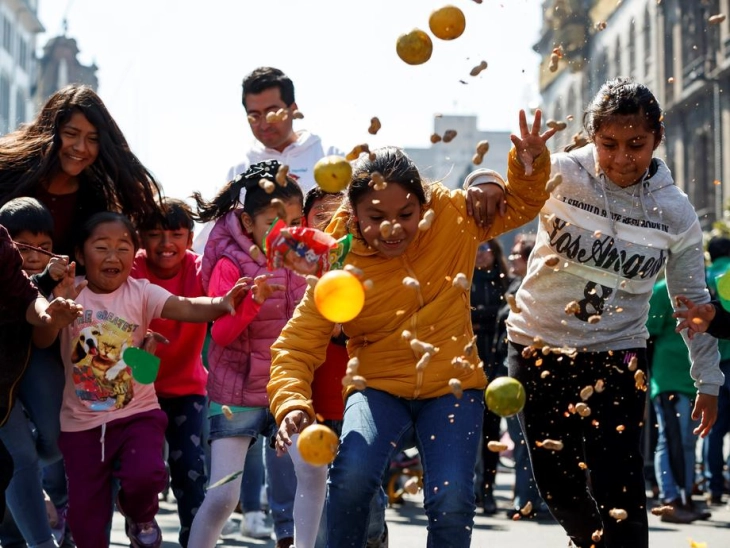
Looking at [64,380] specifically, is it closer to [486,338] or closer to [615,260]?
[615,260]

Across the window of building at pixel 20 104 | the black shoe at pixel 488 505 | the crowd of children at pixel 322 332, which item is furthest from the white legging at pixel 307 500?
the window of building at pixel 20 104

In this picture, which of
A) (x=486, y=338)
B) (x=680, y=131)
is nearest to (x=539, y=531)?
(x=486, y=338)

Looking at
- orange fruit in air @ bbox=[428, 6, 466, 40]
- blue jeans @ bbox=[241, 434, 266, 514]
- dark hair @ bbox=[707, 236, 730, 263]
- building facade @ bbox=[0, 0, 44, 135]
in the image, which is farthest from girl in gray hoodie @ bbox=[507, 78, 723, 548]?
building facade @ bbox=[0, 0, 44, 135]

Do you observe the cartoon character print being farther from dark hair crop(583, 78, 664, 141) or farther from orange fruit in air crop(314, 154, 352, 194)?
dark hair crop(583, 78, 664, 141)

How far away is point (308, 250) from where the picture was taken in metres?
4.94

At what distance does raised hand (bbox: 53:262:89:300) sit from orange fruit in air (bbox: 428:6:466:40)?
190 cm

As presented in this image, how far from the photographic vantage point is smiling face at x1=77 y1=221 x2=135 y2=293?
6090 mm

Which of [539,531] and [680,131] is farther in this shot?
[680,131]

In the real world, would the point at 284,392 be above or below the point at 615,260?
below

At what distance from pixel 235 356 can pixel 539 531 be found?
3.33 metres

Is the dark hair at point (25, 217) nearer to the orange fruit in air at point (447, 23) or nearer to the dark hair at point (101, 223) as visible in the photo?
the dark hair at point (101, 223)

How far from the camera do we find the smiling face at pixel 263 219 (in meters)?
6.16

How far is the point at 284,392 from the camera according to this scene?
15.9 ft

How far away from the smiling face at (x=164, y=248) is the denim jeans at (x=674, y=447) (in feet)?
15.0
